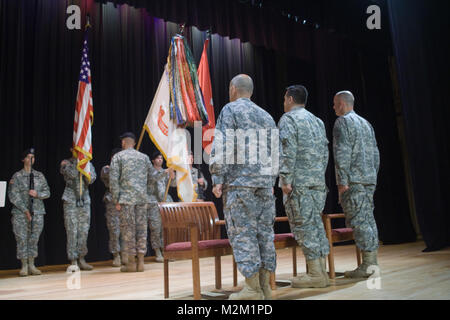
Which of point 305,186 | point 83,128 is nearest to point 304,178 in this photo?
point 305,186

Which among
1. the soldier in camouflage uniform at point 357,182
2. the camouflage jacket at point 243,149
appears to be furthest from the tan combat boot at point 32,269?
the soldier in camouflage uniform at point 357,182

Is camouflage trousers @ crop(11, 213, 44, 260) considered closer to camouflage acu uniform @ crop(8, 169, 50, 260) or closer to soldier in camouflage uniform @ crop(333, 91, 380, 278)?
camouflage acu uniform @ crop(8, 169, 50, 260)

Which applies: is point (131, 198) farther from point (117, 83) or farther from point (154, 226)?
point (117, 83)

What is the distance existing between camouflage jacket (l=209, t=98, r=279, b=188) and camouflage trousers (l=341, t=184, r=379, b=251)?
1.16 meters

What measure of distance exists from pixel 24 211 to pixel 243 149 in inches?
151

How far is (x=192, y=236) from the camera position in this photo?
111 inches

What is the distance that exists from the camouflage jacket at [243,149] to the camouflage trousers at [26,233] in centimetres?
370

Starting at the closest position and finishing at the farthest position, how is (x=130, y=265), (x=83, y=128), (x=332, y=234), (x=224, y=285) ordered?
1. (x=224, y=285)
2. (x=332, y=234)
3. (x=130, y=265)
4. (x=83, y=128)

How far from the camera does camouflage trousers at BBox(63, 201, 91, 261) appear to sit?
18.5 feet

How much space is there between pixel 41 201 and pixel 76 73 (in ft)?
6.66

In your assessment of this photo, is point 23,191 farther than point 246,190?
Yes

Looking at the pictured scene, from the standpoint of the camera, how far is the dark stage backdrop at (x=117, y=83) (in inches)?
231

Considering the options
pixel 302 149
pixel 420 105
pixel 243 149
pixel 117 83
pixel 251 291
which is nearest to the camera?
pixel 251 291

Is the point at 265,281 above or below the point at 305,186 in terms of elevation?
below
